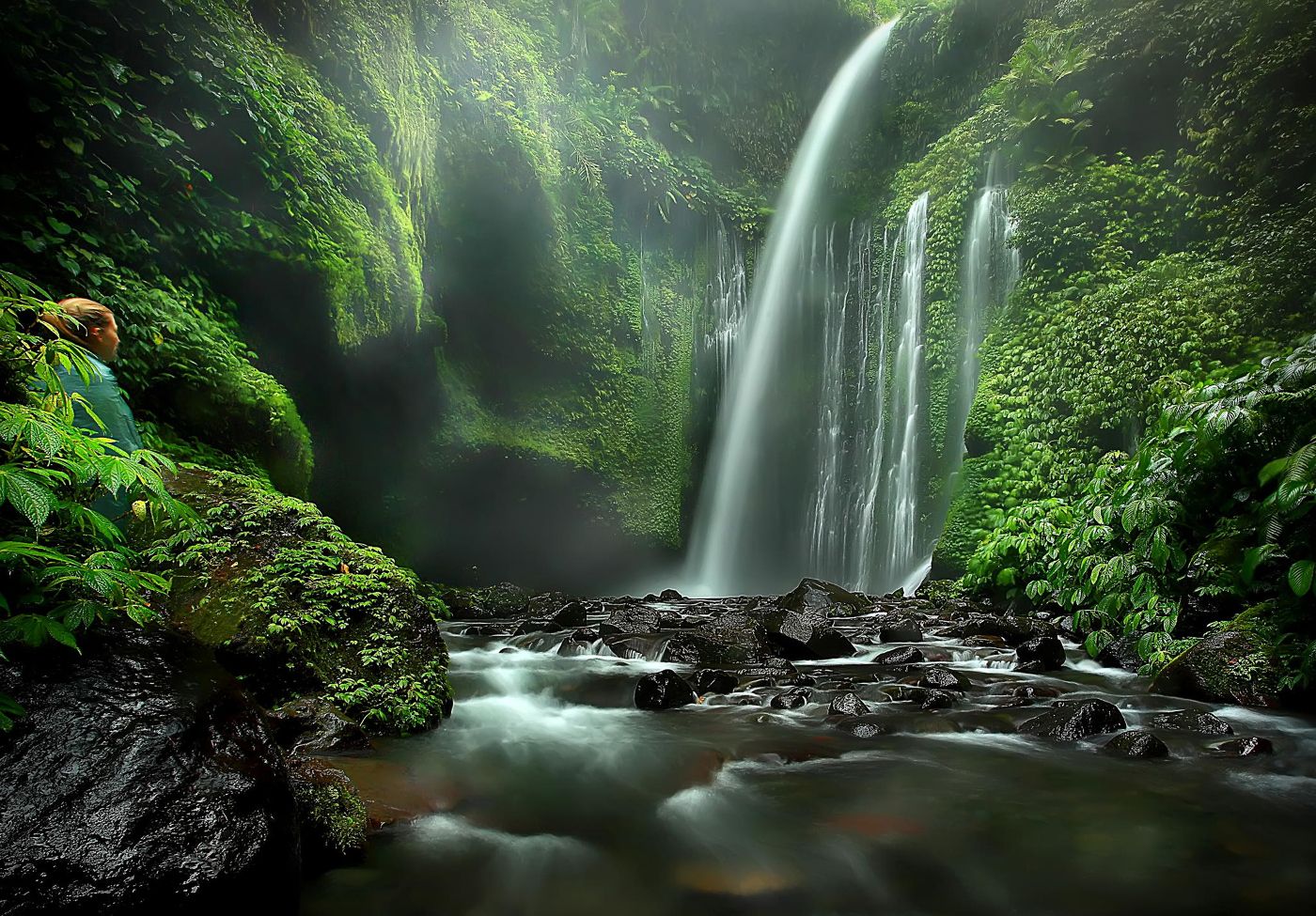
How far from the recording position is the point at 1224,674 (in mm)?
4574

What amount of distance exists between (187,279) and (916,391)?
41.0 feet

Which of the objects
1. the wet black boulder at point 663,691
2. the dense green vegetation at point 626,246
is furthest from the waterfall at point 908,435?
the wet black boulder at point 663,691

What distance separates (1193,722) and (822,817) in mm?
2689

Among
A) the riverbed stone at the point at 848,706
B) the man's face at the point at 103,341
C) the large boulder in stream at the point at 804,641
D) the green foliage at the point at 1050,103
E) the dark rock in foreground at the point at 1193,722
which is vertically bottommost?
the riverbed stone at the point at 848,706

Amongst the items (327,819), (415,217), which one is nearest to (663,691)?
(327,819)

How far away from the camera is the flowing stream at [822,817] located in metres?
2.31

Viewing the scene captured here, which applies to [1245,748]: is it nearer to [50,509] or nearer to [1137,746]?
[1137,746]

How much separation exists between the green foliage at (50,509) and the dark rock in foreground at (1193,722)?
5.21 m

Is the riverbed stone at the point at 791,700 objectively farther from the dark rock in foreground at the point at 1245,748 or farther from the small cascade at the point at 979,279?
the small cascade at the point at 979,279

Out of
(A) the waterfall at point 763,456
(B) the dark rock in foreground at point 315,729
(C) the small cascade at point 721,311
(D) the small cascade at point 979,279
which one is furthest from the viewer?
(C) the small cascade at point 721,311

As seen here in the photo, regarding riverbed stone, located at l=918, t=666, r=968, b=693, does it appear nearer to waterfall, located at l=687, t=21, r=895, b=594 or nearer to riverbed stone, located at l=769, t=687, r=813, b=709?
riverbed stone, located at l=769, t=687, r=813, b=709

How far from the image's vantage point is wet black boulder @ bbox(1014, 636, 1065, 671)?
5.79 metres

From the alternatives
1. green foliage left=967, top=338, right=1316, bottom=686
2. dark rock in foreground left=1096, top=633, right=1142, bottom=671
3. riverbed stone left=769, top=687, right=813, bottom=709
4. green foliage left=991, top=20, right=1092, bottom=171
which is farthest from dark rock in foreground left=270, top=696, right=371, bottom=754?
green foliage left=991, top=20, right=1092, bottom=171

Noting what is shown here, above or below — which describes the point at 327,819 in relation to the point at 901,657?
below
